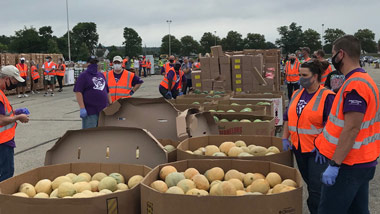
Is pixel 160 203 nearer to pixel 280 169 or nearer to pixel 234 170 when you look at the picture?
pixel 234 170

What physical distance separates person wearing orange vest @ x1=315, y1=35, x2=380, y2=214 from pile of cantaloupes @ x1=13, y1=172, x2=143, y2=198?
1394 mm

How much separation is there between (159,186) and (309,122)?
1.84 meters

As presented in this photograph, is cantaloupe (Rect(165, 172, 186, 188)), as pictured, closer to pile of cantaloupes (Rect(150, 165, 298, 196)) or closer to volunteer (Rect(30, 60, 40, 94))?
pile of cantaloupes (Rect(150, 165, 298, 196))

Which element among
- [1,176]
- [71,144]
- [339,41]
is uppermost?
[339,41]

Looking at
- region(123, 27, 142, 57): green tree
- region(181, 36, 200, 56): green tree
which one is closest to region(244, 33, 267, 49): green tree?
region(181, 36, 200, 56): green tree

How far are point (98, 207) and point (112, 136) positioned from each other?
Answer: 113 cm

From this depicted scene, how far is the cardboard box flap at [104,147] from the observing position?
3.21m

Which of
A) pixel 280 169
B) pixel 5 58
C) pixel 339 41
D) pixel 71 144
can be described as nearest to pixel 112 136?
pixel 71 144

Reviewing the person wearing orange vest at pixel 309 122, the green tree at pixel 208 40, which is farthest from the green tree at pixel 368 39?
the person wearing orange vest at pixel 309 122

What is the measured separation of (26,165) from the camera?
22.6ft

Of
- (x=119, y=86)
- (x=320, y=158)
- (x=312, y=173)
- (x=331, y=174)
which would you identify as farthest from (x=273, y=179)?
(x=119, y=86)

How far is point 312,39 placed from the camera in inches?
4424

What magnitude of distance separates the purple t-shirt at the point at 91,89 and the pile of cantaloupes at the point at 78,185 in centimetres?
332

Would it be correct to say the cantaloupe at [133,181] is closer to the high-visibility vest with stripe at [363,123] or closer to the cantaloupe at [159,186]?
the cantaloupe at [159,186]
